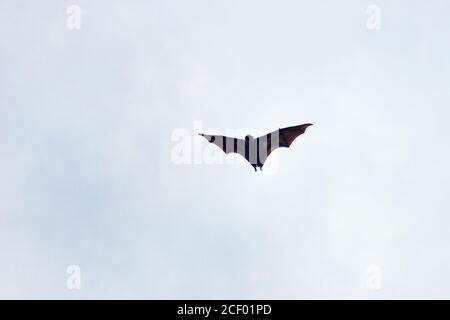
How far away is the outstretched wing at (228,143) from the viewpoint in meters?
45.5

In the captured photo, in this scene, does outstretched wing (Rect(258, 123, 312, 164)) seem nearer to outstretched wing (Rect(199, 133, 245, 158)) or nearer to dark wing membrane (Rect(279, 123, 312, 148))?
dark wing membrane (Rect(279, 123, 312, 148))

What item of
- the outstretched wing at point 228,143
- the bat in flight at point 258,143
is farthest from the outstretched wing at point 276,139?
the outstretched wing at point 228,143

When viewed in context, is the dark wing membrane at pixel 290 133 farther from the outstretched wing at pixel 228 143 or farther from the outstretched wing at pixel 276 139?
the outstretched wing at pixel 228 143

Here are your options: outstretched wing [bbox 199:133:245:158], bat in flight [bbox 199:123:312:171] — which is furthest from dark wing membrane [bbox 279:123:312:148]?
outstretched wing [bbox 199:133:245:158]

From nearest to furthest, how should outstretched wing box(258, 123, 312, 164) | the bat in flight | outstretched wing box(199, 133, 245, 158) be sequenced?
the bat in flight, outstretched wing box(258, 123, 312, 164), outstretched wing box(199, 133, 245, 158)

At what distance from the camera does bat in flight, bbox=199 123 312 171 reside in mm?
45031

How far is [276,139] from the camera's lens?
45.8 m

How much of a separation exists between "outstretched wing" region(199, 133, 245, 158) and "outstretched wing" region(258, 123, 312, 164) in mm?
1507

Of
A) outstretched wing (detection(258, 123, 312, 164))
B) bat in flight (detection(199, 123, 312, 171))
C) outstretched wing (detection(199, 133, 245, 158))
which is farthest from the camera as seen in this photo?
outstretched wing (detection(199, 133, 245, 158))

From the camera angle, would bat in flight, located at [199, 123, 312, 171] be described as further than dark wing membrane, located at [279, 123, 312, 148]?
No

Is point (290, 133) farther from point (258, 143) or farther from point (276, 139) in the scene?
point (258, 143)
